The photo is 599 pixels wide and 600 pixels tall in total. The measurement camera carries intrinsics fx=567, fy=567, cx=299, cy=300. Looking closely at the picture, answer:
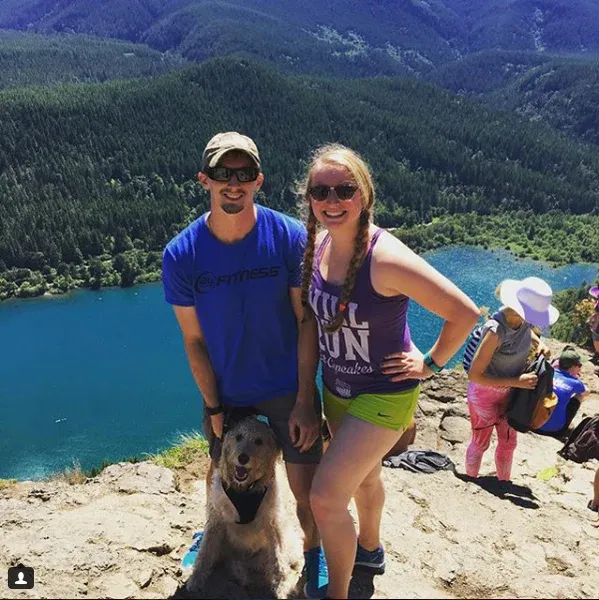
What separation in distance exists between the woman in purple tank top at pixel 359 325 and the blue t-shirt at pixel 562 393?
3689 mm

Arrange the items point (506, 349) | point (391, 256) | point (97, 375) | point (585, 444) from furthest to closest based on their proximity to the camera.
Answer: point (97, 375)
point (585, 444)
point (506, 349)
point (391, 256)

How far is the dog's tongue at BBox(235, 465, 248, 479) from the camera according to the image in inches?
146

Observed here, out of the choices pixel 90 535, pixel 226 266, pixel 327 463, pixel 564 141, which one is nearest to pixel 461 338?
pixel 327 463

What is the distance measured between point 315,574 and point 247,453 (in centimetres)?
90

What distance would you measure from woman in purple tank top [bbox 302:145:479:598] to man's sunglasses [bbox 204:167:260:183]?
0.35m

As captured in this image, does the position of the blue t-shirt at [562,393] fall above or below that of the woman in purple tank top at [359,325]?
below

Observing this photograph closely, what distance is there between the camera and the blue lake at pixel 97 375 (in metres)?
32.4

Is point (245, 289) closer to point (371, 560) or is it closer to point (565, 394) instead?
point (371, 560)

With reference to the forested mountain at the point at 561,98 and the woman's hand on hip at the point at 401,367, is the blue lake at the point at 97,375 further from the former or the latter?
the forested mountain at the point at 561,98

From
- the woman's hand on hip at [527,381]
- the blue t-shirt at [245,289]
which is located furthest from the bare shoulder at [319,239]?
the woman's hand on hip at [527,381]

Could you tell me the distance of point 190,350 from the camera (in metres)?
3.81

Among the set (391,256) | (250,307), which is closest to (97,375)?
(250,307)

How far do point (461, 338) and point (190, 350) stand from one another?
1771 millimetres

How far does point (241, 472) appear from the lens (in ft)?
12.2
